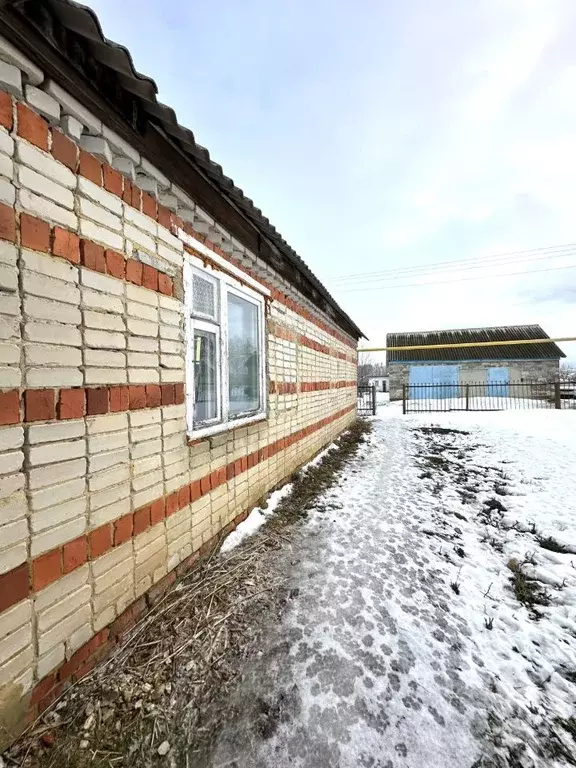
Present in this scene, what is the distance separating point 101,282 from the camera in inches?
73.8

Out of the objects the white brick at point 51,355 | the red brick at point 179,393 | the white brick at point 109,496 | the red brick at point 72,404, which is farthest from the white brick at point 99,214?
the white brick at point 109,496

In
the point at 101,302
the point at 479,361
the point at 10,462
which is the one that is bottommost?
the point at 10,462

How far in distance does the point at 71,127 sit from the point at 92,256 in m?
0.64

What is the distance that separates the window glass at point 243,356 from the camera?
11.5 feet

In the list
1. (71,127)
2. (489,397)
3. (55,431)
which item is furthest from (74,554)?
(489,397)

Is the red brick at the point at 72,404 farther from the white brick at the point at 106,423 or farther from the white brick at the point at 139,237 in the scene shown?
the white brick at the point at 139,237

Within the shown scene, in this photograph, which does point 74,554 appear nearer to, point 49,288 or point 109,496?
point 109,496

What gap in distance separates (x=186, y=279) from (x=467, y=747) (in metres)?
3.21

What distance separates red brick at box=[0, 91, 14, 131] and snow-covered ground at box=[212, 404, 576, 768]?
115 inches

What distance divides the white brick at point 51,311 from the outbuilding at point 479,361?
20.3 metres

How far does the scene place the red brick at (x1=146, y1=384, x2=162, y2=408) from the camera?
221 cm

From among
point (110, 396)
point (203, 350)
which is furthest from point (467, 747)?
point (203, 350)

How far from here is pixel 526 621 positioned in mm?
2215

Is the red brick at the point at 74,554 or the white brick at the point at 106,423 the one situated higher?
the white brick at the point at 106,423
